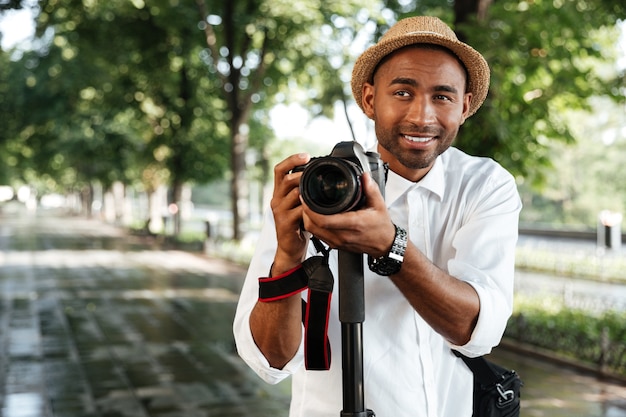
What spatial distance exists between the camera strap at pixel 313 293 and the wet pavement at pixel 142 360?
0.23 meters

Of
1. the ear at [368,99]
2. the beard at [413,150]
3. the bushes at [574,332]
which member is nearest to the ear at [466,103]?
the beard at [413,150]

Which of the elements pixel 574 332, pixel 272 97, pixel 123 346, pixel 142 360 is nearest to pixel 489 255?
pixel 142 360

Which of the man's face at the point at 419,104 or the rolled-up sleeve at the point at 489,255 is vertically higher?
the man's face at the point at 419,104

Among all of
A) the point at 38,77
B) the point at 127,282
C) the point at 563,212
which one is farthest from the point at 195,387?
the point at 563,212

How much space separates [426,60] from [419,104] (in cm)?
11

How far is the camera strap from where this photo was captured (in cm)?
161

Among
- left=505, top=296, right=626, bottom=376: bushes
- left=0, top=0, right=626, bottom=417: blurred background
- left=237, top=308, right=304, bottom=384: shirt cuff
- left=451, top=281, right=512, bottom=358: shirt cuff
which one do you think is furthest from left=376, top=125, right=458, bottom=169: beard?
left=505, top=296, right=626, bottom=376: bushes

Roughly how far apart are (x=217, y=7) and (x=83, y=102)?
913 cm

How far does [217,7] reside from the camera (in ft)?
63.6

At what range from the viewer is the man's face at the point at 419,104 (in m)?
1.71

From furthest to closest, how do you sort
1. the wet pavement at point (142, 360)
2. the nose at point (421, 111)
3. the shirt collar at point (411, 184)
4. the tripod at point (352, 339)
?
the wet pavement at point (142, 360)
the shirt collar at point (411, 184)
the nose at point (421, 111)
the tripod at point (352, 339)

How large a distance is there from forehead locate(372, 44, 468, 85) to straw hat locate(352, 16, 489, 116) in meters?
0.01

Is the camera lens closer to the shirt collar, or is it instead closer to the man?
the man

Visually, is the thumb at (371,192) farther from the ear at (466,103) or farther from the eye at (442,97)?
the ear at (466,103)
